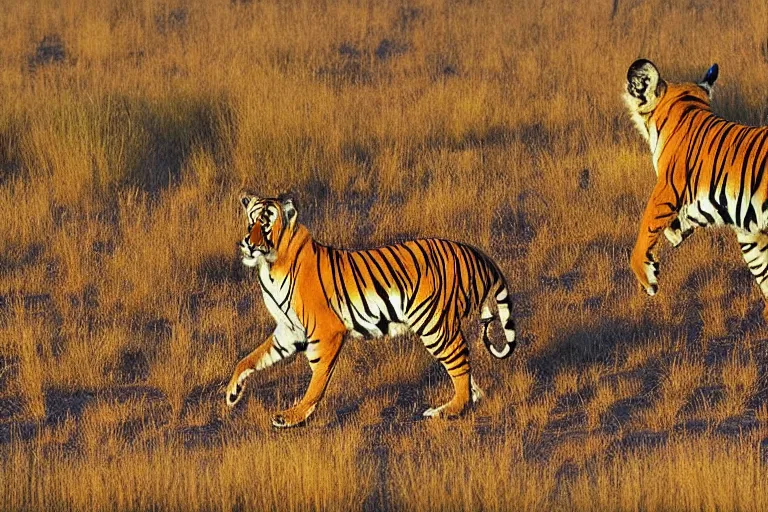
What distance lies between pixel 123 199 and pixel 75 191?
0.31 m

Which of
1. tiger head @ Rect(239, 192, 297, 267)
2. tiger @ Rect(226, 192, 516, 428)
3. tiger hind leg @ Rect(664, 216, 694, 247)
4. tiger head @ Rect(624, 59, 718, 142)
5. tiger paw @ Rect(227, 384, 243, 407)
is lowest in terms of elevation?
tiger paw @ Rect(227, 384, 243, 407)

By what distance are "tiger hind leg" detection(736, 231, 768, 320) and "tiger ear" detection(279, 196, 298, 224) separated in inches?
90.1

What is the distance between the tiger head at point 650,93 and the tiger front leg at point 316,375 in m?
2.04

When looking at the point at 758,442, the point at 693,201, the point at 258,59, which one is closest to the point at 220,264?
the point at 693,201

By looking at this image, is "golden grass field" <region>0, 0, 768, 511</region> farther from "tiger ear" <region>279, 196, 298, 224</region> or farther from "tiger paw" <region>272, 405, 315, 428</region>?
"tiger ear" <region>279, 196, 298, 224</region>

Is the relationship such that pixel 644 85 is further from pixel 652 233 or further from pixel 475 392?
pixel 475 392

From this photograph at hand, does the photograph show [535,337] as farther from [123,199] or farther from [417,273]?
[123,199]

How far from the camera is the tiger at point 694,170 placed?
7.47m

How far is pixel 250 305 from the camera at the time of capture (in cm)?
862

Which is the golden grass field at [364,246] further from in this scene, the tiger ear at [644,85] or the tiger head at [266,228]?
the tiger ear at [644,85]

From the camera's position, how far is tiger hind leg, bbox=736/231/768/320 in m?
7.79

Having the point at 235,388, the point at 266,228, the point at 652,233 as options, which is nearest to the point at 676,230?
the point at 652,233

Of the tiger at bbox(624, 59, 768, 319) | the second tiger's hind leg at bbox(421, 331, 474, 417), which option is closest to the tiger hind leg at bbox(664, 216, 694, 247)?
the tiger at bbox(624, 59, 768, 319)

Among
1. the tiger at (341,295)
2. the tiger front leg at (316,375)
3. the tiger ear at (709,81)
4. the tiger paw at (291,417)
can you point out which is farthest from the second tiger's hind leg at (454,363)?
the tiger ear at (709,81)
